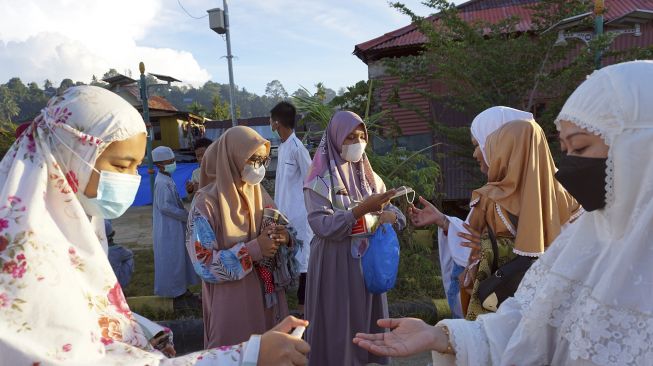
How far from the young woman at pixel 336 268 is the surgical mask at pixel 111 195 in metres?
1.48

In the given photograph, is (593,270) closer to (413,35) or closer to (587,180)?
(587,180)

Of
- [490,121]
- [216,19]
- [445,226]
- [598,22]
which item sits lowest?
[445,226]

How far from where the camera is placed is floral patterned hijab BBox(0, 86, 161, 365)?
3.67 ft

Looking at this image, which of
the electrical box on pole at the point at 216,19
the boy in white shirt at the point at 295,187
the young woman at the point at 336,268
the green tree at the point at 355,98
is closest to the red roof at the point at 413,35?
the green tree at the point at 355,98

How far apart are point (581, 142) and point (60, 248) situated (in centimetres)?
159

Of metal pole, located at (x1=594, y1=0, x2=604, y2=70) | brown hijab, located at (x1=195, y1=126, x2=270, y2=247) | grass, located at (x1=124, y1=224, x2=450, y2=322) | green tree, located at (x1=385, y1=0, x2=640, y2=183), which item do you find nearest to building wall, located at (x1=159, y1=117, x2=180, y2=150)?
grass, located at (x1=124, y1=224, x2=450, y2=322)

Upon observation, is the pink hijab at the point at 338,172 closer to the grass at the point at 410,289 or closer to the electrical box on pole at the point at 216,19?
the grass at the point at 410,289

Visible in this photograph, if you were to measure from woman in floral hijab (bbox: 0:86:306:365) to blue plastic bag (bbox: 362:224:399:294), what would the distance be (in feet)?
4.91

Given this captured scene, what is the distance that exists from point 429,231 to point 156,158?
387 centimetres

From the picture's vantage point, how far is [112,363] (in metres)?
1.21

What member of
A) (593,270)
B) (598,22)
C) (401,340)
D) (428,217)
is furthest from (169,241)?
(598,22)

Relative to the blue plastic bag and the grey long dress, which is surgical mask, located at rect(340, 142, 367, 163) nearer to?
the grey long dress

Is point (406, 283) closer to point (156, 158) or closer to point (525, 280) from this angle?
point (156, 158)

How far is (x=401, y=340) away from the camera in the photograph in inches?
63.4
